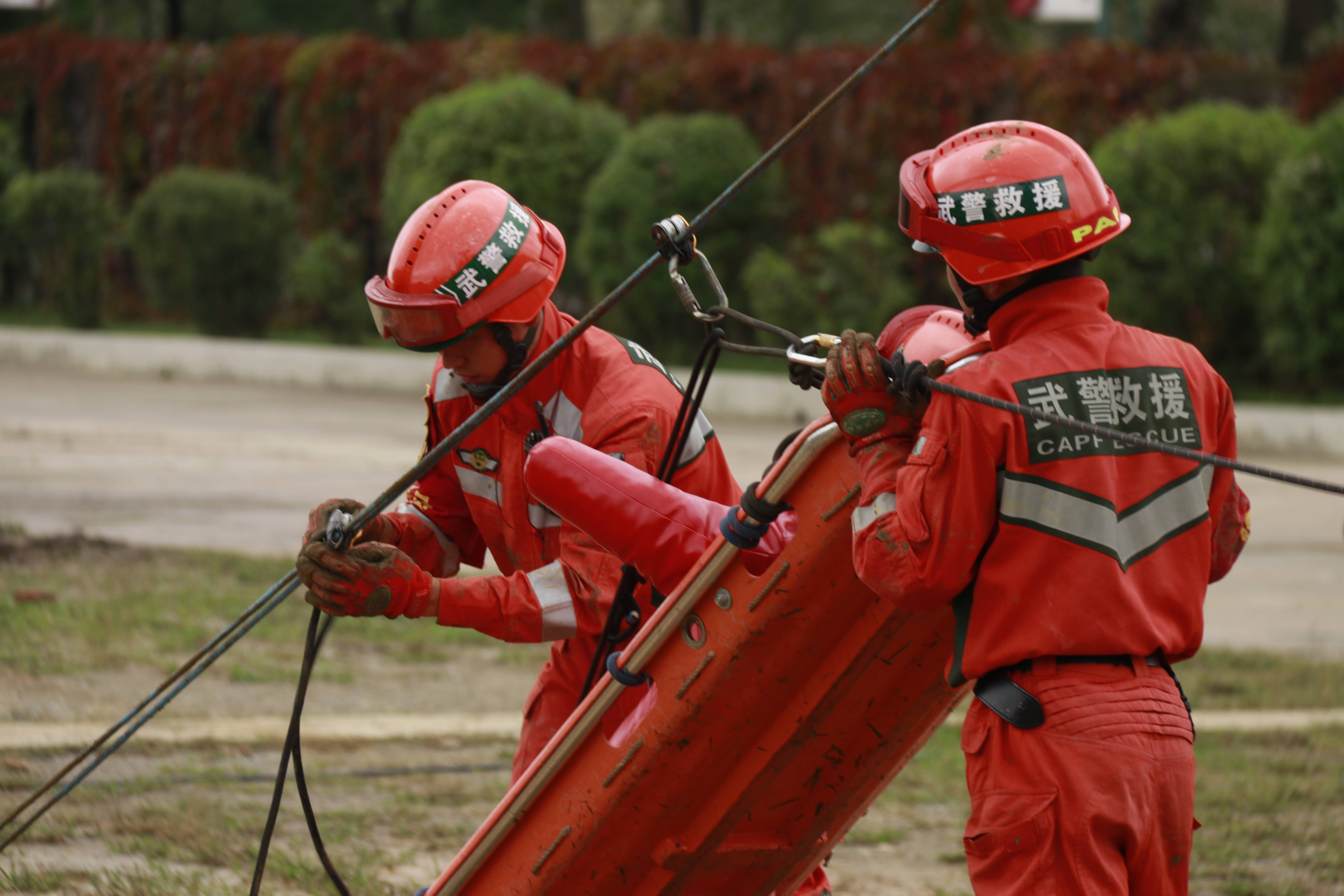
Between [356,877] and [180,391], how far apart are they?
12105 millimetres

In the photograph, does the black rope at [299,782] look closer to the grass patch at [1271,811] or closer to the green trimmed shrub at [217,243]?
the grass patch at [1271,811]

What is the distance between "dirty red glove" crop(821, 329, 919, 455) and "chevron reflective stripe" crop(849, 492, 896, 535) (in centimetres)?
10

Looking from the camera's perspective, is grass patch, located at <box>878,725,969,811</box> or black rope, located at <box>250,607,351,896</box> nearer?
black rope, located at <box>250,607,351,896</box>

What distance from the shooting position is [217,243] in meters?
18.3

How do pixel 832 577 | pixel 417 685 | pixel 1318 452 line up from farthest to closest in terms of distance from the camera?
pixel 1318 452 < pixel 417 685 < pixel 832 577

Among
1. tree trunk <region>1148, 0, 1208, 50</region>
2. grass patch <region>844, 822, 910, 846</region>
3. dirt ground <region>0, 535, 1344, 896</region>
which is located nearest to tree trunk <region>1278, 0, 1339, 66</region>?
tree trunk <region>1148, 0, 1208, 50</region>

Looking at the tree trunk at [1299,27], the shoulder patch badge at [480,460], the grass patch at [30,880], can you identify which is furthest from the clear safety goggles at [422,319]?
the tree trunk at [1299,27]

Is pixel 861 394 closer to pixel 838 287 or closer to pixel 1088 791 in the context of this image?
pixel 1088 791

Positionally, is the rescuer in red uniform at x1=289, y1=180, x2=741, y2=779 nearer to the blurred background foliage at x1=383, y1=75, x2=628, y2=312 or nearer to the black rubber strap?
the black rubber strap

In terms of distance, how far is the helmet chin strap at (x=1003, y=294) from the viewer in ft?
9.20

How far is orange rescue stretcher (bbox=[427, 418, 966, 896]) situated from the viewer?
2.97 metres

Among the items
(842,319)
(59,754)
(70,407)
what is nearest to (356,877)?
(59,754)

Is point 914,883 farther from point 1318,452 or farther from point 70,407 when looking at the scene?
point 70,407

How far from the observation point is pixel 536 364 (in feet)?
10.6
